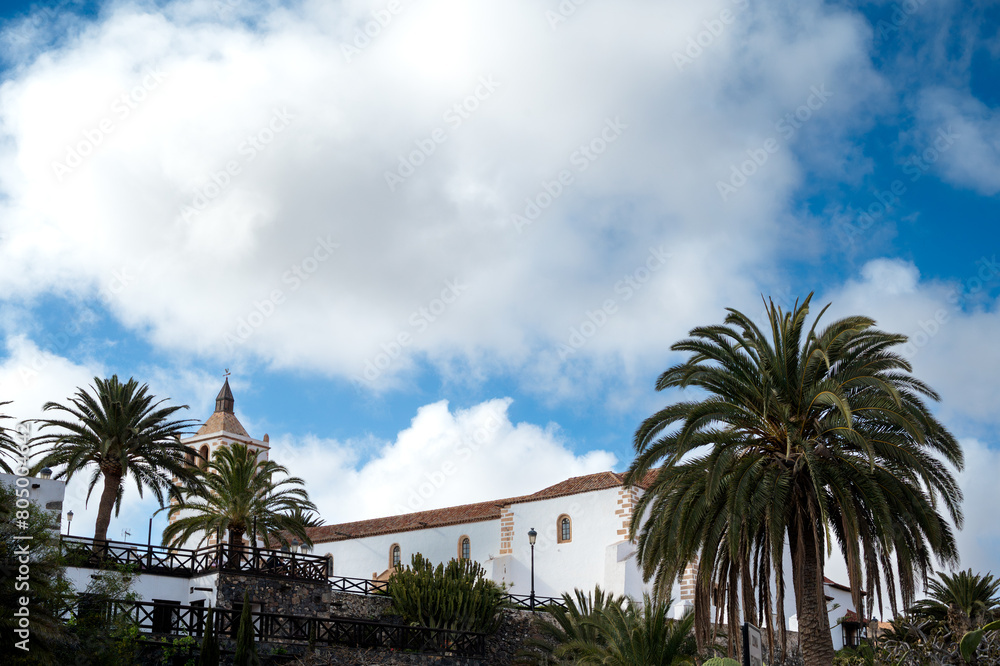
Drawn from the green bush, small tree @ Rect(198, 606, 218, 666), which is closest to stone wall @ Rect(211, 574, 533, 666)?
the green bush

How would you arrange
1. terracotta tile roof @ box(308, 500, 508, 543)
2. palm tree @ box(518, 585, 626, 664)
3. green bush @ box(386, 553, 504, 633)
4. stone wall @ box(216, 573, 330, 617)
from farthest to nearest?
1. terracotta tile roof @ box(308, 500, 508, 543)
2. green bush @ box(386, 553, 504, 633)
3. palm tree @ box(518, 585, 626, 664)
4. stone wall @ box(216, 573, 330, 617)

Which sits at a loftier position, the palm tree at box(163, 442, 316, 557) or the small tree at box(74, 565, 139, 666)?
the palm tree at box(163, 442, 316, 557)

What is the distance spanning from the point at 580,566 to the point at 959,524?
25073 mm

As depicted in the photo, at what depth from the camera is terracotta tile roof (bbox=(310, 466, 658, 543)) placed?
43.3 metres

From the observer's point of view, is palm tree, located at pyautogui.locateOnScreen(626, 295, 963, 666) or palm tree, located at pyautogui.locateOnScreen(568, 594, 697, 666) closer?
palm tree, located at pyautogui.locateOnScreen(626, 295, 963, 666)

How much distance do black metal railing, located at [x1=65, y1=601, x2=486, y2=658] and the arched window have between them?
13535 millimetres

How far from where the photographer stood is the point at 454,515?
161 feet

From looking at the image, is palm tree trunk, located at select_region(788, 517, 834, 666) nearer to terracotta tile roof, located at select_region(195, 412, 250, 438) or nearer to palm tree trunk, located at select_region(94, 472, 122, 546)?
palm tree trunk, located at select_region(94, 472, 122, 546)

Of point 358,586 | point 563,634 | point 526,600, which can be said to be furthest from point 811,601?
point 526,600

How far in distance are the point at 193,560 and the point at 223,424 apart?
36.8 m

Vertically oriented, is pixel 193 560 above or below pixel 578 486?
below

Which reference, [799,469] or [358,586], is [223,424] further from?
[799,469]

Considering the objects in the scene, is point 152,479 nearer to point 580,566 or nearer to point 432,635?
point 432,635

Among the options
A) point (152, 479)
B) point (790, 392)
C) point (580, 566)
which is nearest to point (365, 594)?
point (152, 479)
